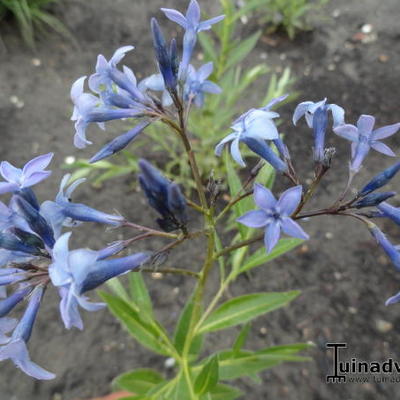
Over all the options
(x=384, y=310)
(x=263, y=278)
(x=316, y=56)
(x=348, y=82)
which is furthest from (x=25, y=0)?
(x=384, y=310)

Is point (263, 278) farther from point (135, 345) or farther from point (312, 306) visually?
point (135, 345)

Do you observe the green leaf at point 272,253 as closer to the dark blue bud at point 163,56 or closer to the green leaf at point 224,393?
the green leaf at point 224,393

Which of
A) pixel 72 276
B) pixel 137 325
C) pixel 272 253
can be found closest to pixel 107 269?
pixel 72 276

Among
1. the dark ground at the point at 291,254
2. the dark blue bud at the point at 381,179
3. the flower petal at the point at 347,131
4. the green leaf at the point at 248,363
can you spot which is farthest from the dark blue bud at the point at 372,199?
the dark ground at the point at 291,254

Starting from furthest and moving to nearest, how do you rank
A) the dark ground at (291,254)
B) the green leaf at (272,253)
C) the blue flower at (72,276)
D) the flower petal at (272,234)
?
the dark ground at (291,254) → the green leaf at (272,253) → the flower petal at (272,234) → the blue flower at (72,276)

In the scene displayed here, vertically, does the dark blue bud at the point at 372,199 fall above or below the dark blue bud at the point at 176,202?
below

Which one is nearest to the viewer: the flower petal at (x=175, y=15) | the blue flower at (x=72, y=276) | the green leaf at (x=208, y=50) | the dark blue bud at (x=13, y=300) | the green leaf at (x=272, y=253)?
the blue flower at (x=72, y=276)
